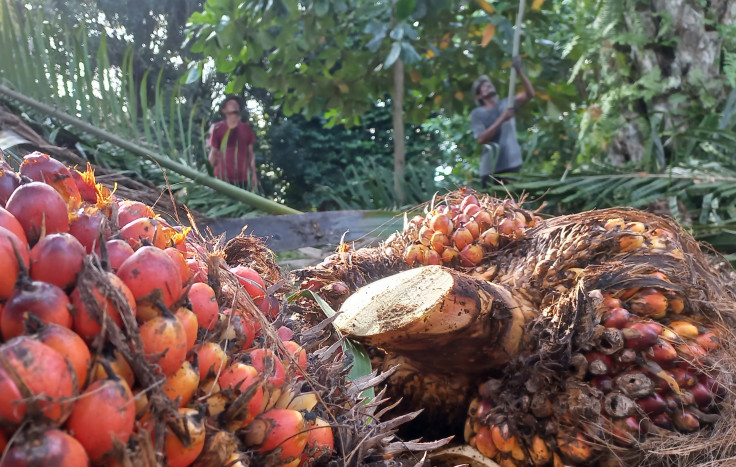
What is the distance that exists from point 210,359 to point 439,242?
104cm

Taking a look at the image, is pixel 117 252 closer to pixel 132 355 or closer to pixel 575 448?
pixel 132 355

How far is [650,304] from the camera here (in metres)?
1.25

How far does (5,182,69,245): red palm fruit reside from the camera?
55 centimetres

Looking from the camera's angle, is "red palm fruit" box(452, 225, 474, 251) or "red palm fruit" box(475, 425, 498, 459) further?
"red palm fruit" box(452, 225, 474, 251)

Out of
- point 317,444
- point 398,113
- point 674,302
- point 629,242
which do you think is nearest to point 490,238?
point 629,242

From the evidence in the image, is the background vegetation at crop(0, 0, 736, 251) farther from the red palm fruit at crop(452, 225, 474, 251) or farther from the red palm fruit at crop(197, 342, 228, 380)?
the red palm fruit at crop(197, 342, 228, 380)

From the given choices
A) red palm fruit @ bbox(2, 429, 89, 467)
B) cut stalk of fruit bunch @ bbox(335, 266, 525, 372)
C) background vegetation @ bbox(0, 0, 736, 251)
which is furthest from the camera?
background vegetation @ bbox(0, 0, 736, 251)

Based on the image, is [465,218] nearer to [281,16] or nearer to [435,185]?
[435,185]

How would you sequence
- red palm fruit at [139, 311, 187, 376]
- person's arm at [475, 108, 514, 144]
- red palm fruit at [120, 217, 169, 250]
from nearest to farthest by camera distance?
red palm fruit at [139, 311, 187, 376]
red palm fruit at [120, 217, 169, 250]
person's arm at [475, 108, 514, 144]

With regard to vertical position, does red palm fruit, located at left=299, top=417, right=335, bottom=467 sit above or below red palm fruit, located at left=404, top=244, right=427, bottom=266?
above

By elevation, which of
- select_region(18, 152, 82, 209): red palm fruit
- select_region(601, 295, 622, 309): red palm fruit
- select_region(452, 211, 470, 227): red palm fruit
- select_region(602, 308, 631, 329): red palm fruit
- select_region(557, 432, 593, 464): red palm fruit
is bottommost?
select_region(557, 432, 593, 464): red palm fruit

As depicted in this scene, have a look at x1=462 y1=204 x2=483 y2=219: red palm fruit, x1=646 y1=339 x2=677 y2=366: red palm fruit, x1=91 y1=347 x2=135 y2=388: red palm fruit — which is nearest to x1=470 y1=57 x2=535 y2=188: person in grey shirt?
x1=462 y1=204 x2=483 y2=219: red palm fruit

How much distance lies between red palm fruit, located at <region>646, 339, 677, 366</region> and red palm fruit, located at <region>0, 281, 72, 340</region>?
3.63 feet

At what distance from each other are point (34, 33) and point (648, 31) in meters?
3.06
